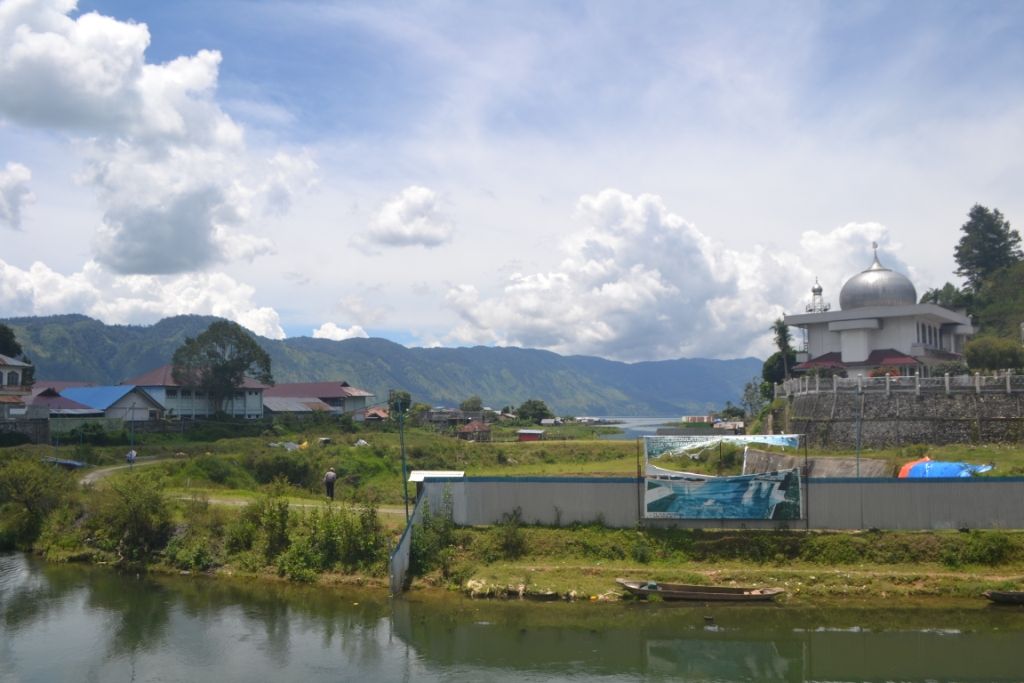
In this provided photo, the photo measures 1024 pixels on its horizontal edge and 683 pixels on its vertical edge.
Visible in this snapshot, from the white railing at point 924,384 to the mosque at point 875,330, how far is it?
11.4 m

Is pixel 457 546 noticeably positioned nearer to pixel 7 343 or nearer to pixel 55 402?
pixel 55 402

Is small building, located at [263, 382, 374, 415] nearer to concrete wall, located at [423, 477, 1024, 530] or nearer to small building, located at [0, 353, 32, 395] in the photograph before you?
small building, located at [0, 353, 32, 395]

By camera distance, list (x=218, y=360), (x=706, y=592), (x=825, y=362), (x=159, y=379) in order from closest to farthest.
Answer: (x=706, y=592) < (x=825, y=362) < (x=159, y=379) < (x=218, y=360)

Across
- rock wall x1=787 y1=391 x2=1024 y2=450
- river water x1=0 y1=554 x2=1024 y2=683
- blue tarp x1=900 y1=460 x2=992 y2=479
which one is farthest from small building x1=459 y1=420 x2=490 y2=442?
river water x1=0 y1=554 x2=1024 y2=683

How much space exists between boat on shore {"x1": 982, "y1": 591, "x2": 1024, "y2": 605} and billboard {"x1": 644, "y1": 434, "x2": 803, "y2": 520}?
5970mm

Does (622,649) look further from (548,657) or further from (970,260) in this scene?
(970,260)

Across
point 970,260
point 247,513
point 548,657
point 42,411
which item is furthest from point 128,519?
point 970,260

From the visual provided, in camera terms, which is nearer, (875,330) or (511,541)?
(511,541)

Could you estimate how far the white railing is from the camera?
42466 millimetres

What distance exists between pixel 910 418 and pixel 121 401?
194 ft

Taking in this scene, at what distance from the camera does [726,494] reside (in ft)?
91.7

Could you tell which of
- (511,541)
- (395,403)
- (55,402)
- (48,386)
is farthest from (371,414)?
(511,541)

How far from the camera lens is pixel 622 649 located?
2198 cm

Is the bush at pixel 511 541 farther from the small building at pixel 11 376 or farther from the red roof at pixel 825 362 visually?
the small building at pixel 11 376
